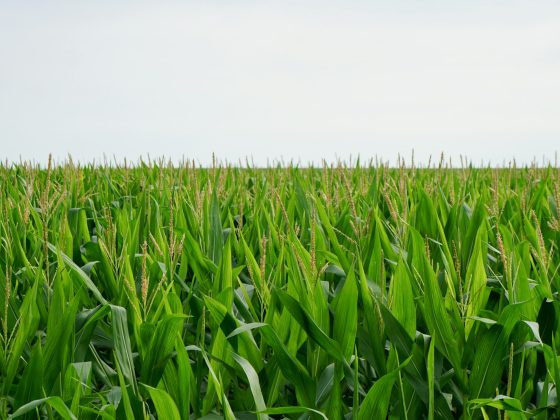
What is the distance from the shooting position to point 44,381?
1334 millimetres

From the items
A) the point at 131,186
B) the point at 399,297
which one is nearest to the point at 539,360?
the point at 399,297

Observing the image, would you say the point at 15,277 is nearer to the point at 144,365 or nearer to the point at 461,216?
the point at 144,365

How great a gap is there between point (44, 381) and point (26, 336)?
0.58 ft

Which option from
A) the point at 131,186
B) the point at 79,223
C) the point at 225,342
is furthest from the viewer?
the point at 131,186

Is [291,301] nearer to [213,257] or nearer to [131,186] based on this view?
[213,257]

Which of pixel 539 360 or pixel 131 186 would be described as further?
pixel 131 186

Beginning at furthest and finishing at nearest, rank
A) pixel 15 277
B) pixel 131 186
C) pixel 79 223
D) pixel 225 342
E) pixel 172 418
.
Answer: pixel 131 186 < pixel 79 223 < pixel 15 277 < pixel 225 342 < pixel 172 418

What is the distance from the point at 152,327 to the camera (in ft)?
4.50

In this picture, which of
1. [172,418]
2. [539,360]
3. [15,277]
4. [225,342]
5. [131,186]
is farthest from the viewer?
[131,186]

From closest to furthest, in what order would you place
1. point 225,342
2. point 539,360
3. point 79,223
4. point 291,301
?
point 291,301 < point 225,342 < point 539,360 < point 79,223

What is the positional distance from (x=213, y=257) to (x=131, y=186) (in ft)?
7.22

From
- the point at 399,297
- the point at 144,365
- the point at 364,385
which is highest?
the point at 399,297

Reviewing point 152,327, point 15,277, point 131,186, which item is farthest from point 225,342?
point 131,186

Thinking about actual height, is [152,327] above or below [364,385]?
above
